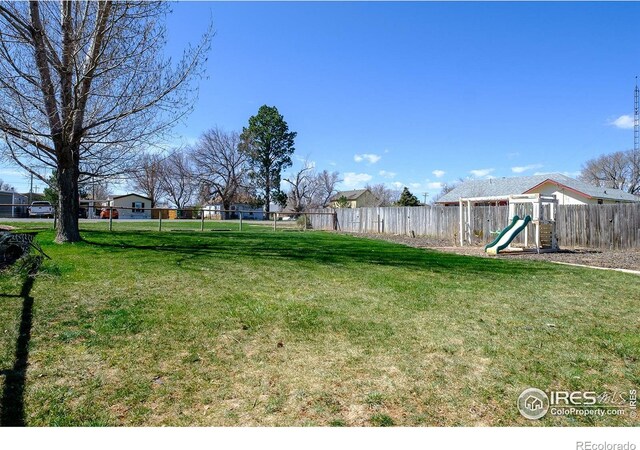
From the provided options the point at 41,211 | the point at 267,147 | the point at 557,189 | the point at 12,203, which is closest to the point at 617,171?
the point at 557,189

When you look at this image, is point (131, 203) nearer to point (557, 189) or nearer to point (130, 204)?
point (130, 204)

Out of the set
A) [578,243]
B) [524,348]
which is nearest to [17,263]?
[524,348]

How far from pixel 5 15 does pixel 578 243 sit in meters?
17.7

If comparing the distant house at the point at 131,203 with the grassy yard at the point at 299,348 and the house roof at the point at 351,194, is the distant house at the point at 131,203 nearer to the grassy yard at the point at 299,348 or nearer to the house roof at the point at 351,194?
the house roof at the point at 351,194

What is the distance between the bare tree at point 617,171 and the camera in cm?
4581

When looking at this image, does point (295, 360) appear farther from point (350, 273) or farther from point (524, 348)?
point (350, 273)

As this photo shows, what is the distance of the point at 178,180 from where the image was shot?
55219 millimetres

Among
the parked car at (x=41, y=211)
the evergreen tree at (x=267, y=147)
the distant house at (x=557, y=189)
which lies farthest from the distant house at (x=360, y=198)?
the parked car at (x=41, y=211)

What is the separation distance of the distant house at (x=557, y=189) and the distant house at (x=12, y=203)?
42660 mm

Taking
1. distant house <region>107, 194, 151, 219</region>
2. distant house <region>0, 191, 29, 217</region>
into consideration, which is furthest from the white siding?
distant house <region>0, 191, 29, 217</region>

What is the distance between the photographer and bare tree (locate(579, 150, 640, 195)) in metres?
45.8

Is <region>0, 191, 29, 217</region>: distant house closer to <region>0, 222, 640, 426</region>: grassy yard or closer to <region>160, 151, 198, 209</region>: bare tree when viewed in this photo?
<region>160, 151, 198, 209</region>: bare tree

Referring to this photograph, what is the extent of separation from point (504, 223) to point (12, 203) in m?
49.5

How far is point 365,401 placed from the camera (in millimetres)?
2279
